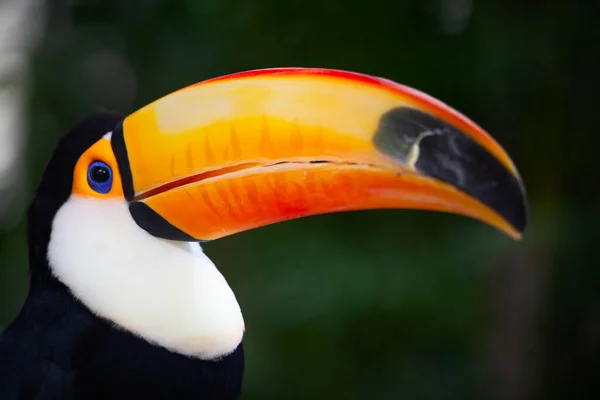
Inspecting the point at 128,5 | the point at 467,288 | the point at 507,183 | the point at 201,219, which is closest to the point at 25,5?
the point at 128,5

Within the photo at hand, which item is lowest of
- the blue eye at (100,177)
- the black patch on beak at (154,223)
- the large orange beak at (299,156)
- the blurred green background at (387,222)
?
the blurred green background at (387,222)

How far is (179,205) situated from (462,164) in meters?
0.45

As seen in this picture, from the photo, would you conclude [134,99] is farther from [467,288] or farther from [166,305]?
[166,305]

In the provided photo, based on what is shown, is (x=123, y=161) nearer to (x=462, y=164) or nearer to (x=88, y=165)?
(x=88, y=165)

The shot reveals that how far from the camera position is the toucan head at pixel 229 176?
1063mm

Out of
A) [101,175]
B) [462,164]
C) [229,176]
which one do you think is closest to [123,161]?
[101,175]

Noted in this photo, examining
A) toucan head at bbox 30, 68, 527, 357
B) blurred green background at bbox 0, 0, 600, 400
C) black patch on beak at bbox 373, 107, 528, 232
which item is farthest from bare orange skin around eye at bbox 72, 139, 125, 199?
blurred green background at bbox 0, 0, 600, 400

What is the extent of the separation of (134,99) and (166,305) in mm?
2317

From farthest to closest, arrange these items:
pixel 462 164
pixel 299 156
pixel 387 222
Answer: pixel 387 222 → pixel 299 156 → pixel 462 164

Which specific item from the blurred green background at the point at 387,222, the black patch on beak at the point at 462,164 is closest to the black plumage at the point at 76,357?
the black patch on beak at the point at 462,164

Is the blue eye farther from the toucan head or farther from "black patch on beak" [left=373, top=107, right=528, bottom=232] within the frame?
"black patch on beak" [left=373, top=107, right=528, bottom=232]

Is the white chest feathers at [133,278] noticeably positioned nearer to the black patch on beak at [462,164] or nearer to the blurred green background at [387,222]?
the black patch on beak at [462,164]

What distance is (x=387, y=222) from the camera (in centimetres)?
347

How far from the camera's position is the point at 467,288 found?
330 centimetres
